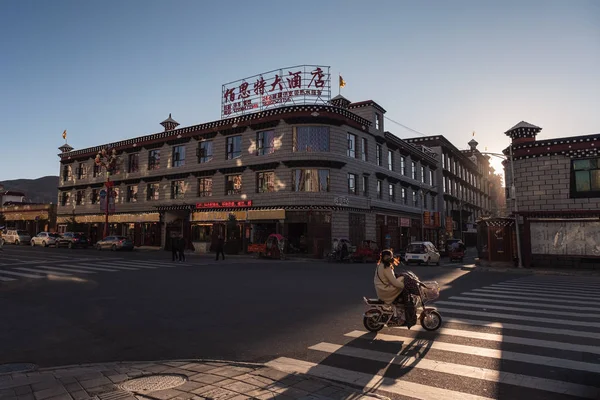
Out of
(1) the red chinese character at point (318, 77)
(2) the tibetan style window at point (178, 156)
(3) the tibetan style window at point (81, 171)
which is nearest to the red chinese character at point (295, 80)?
(1) the red chinese character at point (318, 77)

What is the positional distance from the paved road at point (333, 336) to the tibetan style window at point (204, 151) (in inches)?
1039

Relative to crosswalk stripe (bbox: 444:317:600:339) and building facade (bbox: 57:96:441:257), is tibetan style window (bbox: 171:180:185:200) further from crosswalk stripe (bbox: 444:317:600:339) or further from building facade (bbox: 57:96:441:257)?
crosswalk stripe (bbox: 444:317:600:339)

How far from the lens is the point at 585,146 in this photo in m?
23.1

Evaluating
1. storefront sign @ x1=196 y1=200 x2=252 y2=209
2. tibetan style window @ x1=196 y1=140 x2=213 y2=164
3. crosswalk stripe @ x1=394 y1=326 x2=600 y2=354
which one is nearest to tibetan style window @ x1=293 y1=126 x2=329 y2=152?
storefront sign @ x1=196 y1=200 x2=252 y2=209

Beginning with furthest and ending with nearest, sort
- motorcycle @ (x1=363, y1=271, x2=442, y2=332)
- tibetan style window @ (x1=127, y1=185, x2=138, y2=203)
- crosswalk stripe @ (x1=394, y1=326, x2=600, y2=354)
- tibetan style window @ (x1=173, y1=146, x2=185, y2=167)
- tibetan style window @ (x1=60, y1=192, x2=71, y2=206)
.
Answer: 1. tibetan style window @ (x1=60, y1=192, x2=71, y2=206)
2. tibetan style window @ (x1=127, y1=185, x2=138, y2=203)
3. tibetan style window @ (x1=173, y1=146, x2=185, y2=167)
4. motorcycle @ (x1=363, y1=271, x2=442, y2=332)
5. crosswalk stripe @ (x1=394, y1=326, x2=600, y2=354)

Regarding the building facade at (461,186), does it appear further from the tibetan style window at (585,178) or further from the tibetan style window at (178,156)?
the tibetan style window at (178,156)

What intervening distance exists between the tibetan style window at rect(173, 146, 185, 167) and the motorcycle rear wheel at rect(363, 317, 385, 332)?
3532 centimetres

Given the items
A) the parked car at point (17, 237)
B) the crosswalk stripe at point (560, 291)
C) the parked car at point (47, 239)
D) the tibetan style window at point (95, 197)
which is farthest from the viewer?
the tibetan style window at point (95, 197)

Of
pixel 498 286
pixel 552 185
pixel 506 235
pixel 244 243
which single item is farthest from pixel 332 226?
pixel 498 286

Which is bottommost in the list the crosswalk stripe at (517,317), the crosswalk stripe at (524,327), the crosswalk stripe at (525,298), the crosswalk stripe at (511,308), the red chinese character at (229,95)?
the crosswalk stripe at (525,298)

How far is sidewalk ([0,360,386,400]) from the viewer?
412cm

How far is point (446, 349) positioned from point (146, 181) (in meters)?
41.3

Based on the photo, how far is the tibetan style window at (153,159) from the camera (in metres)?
42.0

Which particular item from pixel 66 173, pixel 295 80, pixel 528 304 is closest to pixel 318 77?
pixel 295 80
